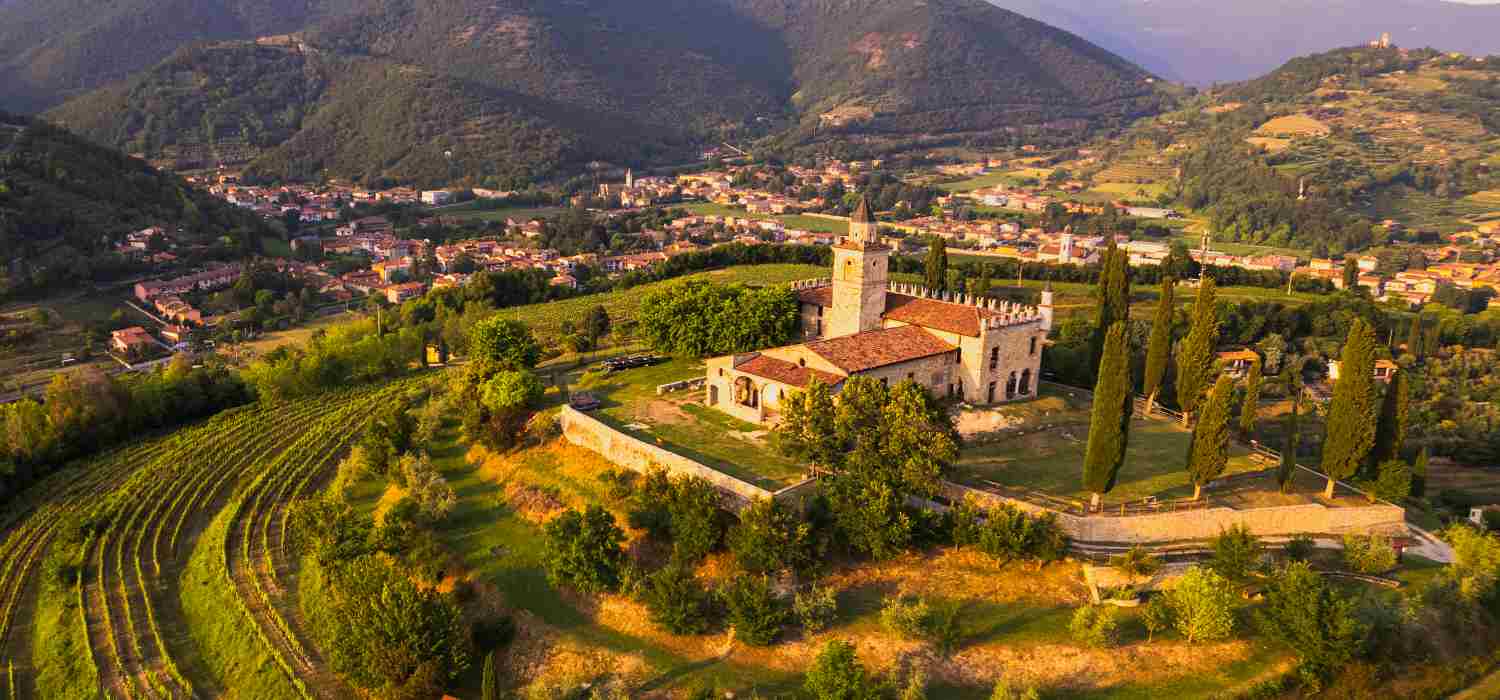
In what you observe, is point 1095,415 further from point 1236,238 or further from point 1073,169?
point 1073,169

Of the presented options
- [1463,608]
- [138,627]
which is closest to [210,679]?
[138,627]

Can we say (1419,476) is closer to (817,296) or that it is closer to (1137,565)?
(1137,565)

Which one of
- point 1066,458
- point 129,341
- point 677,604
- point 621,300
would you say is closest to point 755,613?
point 677,604

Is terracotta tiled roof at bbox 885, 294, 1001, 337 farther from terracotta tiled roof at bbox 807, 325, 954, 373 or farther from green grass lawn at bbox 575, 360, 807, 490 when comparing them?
green grass lawn at bbox 575, 360, 807, 490

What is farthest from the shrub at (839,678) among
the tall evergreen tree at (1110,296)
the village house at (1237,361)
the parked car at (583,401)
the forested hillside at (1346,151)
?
the forested hillside at (1346,151)

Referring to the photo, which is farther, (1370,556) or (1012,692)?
(1370,556)

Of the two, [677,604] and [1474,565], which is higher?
[1474,565]

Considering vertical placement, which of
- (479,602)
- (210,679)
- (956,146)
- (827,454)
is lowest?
(210,679)
